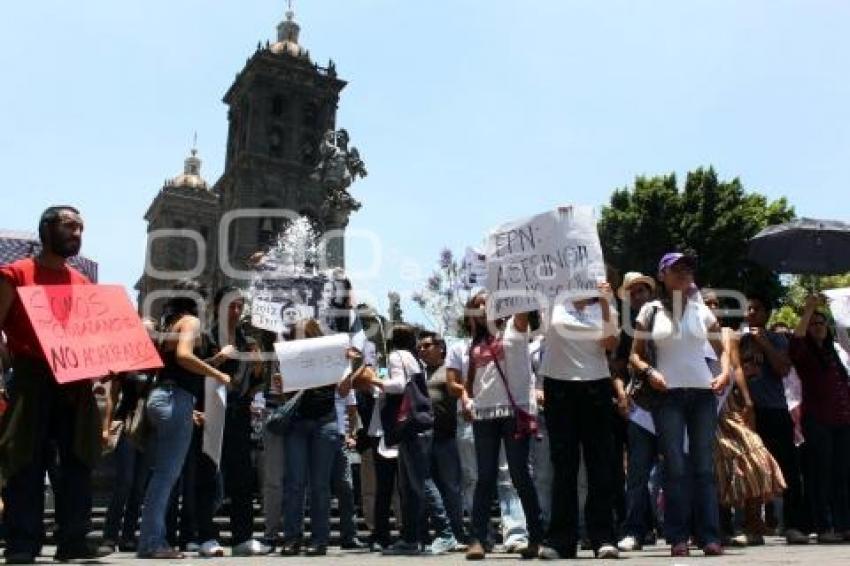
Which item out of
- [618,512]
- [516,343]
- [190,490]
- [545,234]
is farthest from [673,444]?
[190,490]

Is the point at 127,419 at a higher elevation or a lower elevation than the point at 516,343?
lower

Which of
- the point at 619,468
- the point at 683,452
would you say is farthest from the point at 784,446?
the point at 683,452

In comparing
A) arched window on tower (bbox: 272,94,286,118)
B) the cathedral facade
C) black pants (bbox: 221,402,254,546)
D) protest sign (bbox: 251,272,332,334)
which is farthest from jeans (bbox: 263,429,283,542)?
arched window on tower (bbox: 272,94,286,118)

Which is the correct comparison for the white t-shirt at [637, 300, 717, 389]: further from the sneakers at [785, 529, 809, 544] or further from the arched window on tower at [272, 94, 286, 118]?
the arched window on tower at [272, 94, 286, 118]

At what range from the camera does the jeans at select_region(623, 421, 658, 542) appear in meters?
6.76

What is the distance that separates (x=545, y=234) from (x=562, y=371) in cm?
95

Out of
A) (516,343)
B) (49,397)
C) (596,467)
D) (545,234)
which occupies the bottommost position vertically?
(596,467)

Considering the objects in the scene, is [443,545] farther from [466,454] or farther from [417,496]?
[466,454]

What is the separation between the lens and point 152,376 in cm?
679

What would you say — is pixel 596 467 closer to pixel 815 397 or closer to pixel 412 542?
pixel 412 542

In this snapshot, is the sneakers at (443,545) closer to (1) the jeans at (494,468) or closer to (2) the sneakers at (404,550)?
(2) the sneakers at (404,550)

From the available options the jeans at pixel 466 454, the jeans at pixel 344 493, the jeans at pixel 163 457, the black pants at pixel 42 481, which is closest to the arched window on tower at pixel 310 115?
the jeans at pixel 466 454

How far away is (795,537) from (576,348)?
3075 millimetres

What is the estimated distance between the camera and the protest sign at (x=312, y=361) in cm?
694
